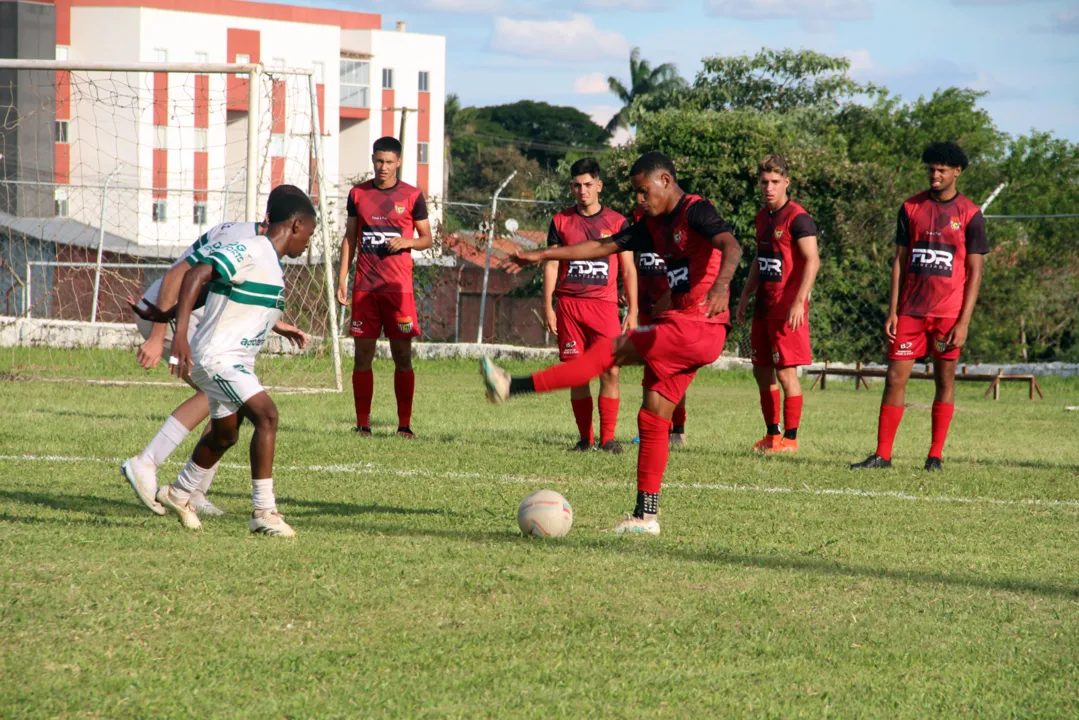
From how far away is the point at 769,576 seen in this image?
191 inches

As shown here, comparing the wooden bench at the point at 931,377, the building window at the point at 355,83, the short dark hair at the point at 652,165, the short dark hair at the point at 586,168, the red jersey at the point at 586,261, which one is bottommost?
the wooden bench at the point at 931,377

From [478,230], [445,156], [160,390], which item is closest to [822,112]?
[478,230]

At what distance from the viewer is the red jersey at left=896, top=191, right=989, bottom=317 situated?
28.1 ft

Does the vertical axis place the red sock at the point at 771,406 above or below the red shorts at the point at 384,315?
below

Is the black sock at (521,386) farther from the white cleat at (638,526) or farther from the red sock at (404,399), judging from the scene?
the red sock at (404,399)

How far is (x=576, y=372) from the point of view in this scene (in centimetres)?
577

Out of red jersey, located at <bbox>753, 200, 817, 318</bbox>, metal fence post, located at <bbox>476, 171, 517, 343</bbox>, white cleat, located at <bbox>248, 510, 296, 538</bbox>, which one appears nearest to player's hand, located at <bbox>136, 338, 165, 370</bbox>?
white cleat, located at <bbox>248, 510, 296, 538</bbox>

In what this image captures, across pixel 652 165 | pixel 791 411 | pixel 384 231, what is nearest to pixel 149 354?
pixel 652 165

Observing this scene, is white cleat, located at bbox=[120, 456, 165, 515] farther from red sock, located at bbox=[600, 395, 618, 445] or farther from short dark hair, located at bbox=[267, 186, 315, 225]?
red sock, located at bbox=[600, 395, 618, 445]

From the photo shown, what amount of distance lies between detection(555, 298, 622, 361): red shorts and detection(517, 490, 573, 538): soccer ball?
153 inches

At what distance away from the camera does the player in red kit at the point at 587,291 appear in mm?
9219

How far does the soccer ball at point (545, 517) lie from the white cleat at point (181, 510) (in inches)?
58.9

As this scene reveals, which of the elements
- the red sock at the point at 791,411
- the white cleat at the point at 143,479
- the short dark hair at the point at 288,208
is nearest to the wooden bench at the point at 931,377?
the red sock at the point at 791,411

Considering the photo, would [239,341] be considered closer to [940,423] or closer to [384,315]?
[384,315]
